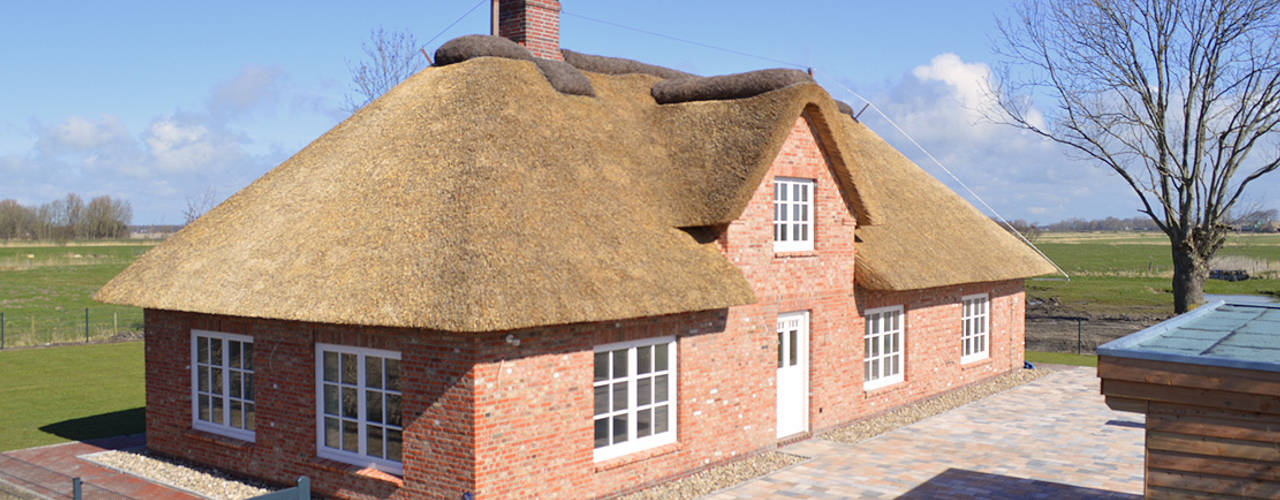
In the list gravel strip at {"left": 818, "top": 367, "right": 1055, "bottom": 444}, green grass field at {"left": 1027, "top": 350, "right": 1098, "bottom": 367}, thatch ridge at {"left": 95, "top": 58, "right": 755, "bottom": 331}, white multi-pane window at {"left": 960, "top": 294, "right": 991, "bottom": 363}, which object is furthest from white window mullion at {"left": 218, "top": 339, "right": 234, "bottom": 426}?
green grass field at {"left": 1027, "top": 350, "right": 1098, "bottom": 367}

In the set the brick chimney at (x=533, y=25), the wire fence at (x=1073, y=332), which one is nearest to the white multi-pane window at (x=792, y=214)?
the brick chimney at (x=533, y=25)

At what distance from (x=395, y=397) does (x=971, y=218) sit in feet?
48.1

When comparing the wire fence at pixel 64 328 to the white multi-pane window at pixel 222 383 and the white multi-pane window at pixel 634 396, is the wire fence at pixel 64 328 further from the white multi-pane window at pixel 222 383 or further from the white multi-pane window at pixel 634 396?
the white multi-pane window at pixel 634 396

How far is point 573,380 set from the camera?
32.3ft

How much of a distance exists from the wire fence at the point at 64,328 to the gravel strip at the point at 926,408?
23.4 m

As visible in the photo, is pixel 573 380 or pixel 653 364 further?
pixel 653 364

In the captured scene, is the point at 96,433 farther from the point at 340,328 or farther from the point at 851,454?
the point at 851,454

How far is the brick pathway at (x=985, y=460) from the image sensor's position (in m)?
10.9

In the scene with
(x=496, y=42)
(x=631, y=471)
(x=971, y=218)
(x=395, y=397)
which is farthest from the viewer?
(x=971, y=218)

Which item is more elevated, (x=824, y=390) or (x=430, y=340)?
(x=430, y=340)

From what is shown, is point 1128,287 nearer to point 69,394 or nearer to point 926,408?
point 926,408

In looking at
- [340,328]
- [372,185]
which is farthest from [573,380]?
[372,185]

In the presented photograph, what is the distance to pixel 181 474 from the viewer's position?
11.7 meters

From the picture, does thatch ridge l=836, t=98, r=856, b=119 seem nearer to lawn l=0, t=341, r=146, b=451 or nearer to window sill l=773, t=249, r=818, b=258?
window sill l=773, t=249, r=818, b=258
